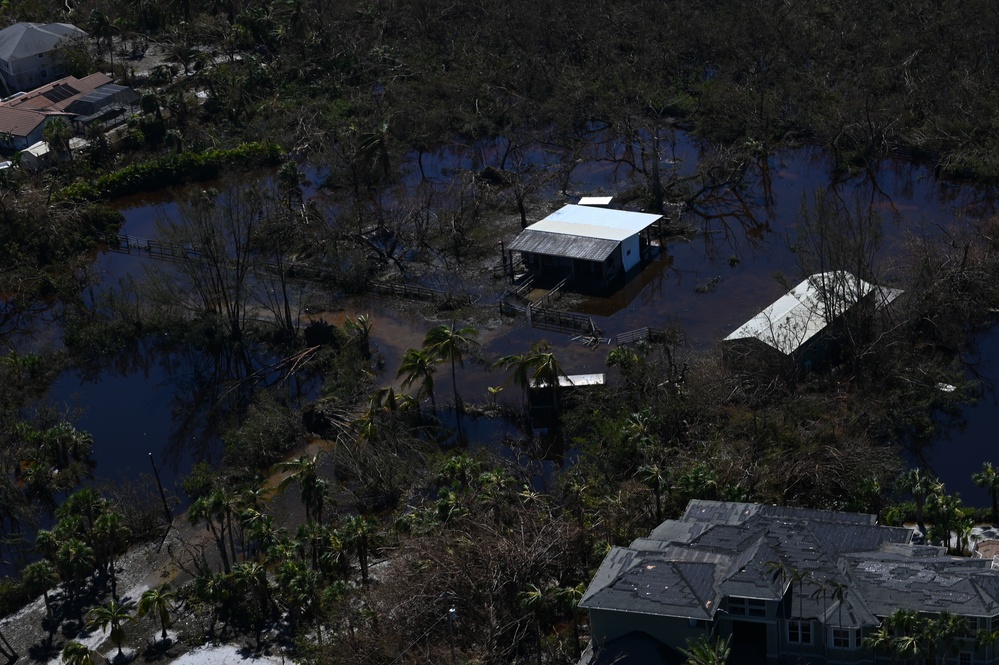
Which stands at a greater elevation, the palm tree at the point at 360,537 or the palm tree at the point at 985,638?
the palm tree at the point at 985,638

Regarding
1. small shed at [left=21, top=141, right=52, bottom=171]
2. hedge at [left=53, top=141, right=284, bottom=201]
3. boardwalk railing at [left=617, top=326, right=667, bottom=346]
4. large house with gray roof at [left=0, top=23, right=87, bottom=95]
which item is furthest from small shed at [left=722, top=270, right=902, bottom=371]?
large house with gray roof at [left=0, top=23, right=87, bottom=95]

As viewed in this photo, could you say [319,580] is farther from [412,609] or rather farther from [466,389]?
[466,389]

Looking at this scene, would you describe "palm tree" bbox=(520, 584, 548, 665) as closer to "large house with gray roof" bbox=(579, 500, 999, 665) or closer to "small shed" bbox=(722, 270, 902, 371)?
"large house with gray roof" bbox=(579, 500, 999, 665)

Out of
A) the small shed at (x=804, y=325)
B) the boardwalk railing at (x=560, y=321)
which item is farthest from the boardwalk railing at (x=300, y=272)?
the small shed at (x=804, y=325)

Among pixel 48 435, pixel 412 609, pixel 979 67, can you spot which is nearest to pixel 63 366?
pixel 48 435

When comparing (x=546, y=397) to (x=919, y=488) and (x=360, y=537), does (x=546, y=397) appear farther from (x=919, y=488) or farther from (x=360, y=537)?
(x=919, y=488)

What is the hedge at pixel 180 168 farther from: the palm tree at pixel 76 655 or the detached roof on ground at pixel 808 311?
the palm tree at pixel 76 655
